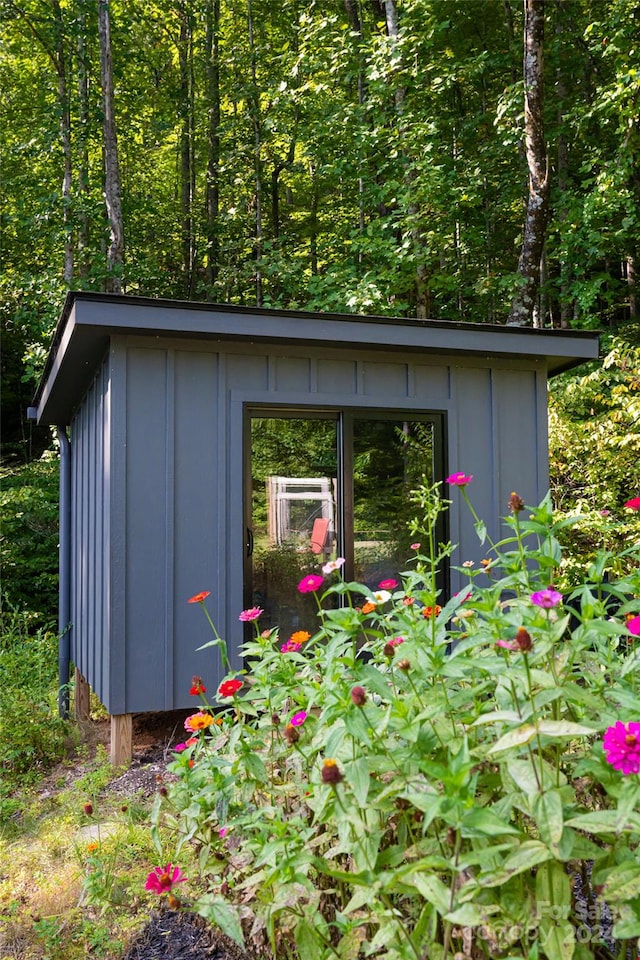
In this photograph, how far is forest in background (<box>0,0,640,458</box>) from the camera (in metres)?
9.21

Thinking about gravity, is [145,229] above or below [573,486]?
above

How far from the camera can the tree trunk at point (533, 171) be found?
8203 mm

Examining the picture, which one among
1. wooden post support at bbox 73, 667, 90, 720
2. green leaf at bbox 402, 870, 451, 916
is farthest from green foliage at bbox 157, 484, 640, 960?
wooden post support at bbox 73, 667, 90, 720

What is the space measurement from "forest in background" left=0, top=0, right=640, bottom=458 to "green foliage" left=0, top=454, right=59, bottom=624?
165cm

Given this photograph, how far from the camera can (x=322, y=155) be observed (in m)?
10.4

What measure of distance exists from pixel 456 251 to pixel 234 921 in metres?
10.3

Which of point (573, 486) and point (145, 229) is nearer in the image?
point (573, 486)

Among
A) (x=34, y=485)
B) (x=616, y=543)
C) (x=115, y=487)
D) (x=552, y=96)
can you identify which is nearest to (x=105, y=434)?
(x=115, y=487)

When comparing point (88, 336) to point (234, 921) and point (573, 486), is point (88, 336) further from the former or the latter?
point (573, 486)

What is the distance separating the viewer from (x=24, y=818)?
11.2 feet

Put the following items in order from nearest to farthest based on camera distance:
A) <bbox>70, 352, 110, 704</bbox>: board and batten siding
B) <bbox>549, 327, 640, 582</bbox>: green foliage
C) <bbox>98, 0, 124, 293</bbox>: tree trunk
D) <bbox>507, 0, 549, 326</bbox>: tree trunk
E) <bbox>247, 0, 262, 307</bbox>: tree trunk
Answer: <bbox>70, 352, 110, 704</bbox>: board and batten siding, <bbox>549, 327, 640, 582</bbox>: green foliage, <bbox>507, 0, 549, 326</bbox>: tree trunk, <bbox>98, 0, 124, 293</bbox>: tree trunk, <bbox>247, 0, 262, 307</bbox>: tree trunk

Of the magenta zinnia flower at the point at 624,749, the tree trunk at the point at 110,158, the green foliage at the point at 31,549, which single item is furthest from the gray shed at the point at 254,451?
the tree trunk at the point at 110,158

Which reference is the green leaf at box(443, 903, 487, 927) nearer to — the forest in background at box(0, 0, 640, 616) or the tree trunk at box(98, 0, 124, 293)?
the forest in background at box(0, 0, 640, 616)

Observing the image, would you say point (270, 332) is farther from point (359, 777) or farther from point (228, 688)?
point (359, 777)
